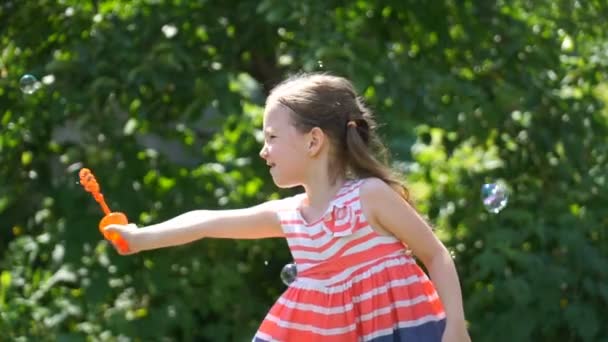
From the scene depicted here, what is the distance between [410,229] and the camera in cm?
257

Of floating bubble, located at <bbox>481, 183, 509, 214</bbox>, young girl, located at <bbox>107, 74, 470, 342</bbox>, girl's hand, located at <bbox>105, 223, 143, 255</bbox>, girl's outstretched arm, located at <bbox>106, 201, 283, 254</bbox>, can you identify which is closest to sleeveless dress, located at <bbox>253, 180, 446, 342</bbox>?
young girl, located at <bbox>107, 74, 470, 342</bbox>

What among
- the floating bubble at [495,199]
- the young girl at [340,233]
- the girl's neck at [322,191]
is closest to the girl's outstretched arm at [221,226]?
the young girl at [340,233]

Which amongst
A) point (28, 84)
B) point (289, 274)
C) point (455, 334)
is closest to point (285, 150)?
point (455, 334)

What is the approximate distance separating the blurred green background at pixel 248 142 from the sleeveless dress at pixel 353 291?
1401 millimetres

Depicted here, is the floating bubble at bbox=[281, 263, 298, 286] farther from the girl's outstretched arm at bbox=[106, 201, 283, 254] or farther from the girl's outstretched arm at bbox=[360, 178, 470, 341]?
the girl's outstretched arm at bbox=[360, 178, 470, 341]

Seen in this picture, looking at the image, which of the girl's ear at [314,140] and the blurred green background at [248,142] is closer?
the girl's ear at [314,140]

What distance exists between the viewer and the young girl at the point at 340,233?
2.57 metres

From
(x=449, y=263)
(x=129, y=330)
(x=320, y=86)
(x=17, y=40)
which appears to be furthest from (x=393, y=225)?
(x=17, y=40)

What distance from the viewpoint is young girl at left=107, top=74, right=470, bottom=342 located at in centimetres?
257

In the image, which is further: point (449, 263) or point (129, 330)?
point (129, 330)

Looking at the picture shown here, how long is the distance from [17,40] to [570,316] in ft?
6.79

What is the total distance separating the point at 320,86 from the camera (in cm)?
271

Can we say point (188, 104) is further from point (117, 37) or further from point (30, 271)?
point (30, 271)

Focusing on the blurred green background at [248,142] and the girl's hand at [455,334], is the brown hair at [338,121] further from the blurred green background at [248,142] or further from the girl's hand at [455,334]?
the blurred green background at [248,142]
